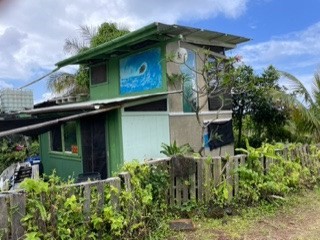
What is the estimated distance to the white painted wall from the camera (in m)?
8.95

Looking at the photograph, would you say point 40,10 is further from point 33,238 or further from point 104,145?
point 104,145

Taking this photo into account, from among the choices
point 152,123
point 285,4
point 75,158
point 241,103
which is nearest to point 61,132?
point 75,158

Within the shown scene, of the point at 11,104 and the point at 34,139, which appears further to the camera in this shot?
the point at 34,139

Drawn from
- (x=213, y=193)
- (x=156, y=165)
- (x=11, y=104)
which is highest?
(x=11, y=104)

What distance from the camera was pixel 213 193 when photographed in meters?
5.90

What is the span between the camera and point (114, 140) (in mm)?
9211

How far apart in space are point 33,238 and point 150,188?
190 centimetres

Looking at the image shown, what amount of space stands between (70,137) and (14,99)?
217 inches

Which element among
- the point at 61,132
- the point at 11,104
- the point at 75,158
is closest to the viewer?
the point at 75,158

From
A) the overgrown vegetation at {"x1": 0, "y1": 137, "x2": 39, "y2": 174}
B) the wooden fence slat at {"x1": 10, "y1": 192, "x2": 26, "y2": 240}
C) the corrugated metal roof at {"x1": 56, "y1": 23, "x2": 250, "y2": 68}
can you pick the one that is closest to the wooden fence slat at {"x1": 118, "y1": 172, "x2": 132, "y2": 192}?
the wooden fence slat at {"x1": 10, "y1": 192, "x2": 26, "y2": 240}

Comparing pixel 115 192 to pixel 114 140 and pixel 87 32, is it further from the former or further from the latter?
pixel 87 32

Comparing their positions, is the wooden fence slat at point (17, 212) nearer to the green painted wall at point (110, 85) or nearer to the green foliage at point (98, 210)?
the green foliage at point (98, 210)

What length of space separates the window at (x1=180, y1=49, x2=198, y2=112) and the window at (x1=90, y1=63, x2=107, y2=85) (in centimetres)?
374

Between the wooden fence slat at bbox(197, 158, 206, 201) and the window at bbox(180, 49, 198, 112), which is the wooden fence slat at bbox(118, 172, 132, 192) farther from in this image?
Result: the window at bbox(180, 49, 198, 112)
